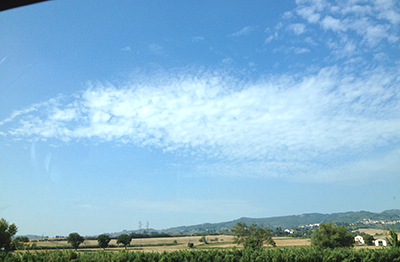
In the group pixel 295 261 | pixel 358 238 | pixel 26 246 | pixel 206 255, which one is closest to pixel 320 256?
pixel 295 261

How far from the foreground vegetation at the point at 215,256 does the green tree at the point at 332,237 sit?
97.0 ft

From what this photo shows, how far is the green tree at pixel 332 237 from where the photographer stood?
45.3 m

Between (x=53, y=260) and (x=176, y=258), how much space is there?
527cm

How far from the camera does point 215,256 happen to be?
1411cm

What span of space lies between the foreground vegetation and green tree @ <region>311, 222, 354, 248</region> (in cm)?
2956

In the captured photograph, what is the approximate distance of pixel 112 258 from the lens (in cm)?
1198

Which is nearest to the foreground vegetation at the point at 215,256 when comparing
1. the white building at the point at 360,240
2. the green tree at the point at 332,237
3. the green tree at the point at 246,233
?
the green tree at the point at 332,237

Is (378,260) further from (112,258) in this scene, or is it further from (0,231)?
(0,231)

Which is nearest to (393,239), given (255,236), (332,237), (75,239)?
(332,237)

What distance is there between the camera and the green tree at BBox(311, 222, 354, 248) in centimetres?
4533

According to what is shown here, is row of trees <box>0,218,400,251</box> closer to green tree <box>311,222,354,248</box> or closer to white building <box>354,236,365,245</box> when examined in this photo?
green tree <box>311,222,354,248</box>

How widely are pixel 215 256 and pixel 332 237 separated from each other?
39260mm

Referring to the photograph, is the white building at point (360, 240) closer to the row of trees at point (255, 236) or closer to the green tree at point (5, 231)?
the row of trees at point (255, 236)

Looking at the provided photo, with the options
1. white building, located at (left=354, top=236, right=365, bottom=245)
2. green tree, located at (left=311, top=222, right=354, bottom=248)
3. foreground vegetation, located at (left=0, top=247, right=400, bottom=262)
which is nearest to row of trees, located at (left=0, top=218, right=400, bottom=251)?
green tree, located at (left=311, top=222, right=354, bottom=248)
